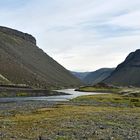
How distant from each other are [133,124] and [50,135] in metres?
13.4

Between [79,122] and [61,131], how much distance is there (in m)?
8.62

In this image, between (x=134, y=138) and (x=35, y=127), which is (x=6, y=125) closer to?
(x=35, y=127)

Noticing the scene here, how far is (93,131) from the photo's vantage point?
39875 mm

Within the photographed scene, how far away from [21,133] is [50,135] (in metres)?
3.24

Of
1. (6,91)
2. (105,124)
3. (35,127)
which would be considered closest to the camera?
Result: (35,127)

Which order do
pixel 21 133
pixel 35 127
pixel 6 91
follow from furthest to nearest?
pixel 6 91, pixel 35 127, pixel 21 133

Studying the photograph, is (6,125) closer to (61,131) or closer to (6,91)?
(61,131)

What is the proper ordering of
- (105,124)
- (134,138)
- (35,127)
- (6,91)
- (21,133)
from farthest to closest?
(6,91)
(105,124)
(35,127)
(21,133)
(134,138)

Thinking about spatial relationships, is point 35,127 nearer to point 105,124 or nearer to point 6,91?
point 105,124

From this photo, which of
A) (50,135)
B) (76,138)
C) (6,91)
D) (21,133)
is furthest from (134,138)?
(6,91)

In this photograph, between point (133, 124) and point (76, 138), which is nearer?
point (76, 138)

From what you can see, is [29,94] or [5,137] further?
[29,94]

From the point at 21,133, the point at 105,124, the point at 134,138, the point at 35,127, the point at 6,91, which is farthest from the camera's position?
the point at 6,91

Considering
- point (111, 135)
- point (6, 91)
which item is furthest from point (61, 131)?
point (6, 91)
